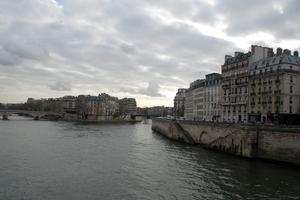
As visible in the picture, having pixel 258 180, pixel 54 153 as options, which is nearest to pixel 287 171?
pixel 258 180

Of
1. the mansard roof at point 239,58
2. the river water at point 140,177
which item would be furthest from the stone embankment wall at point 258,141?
the mansard roof at point 239,58

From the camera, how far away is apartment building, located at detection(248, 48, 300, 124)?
4341 cm

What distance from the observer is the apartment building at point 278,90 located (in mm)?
43406

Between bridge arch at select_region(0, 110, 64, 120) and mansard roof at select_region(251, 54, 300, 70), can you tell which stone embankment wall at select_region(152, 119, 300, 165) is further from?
bridge arch at select_region(0, 110, 64, 120)

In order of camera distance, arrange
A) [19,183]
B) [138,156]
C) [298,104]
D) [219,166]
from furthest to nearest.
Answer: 1. [298,104]
2. [138,156]
3. [219,166]
4. [19,183]

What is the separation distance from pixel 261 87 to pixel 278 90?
3.97 meters

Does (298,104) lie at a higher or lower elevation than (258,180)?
higher

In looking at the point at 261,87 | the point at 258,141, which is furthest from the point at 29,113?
the point at 258,141

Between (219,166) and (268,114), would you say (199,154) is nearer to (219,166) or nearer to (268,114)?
(219,166)

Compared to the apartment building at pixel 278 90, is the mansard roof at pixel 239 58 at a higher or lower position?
higher

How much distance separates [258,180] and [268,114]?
2698 centimetres

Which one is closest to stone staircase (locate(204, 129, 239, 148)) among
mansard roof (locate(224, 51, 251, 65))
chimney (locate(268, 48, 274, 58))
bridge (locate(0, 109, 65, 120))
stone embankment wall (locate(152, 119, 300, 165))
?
stone embankment wall (locate(152, 119, 300, 165))

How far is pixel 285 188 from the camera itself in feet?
64.8

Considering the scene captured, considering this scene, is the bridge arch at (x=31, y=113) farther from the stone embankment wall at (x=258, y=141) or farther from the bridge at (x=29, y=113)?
the stone embankment wall at (x=258, y=141)
